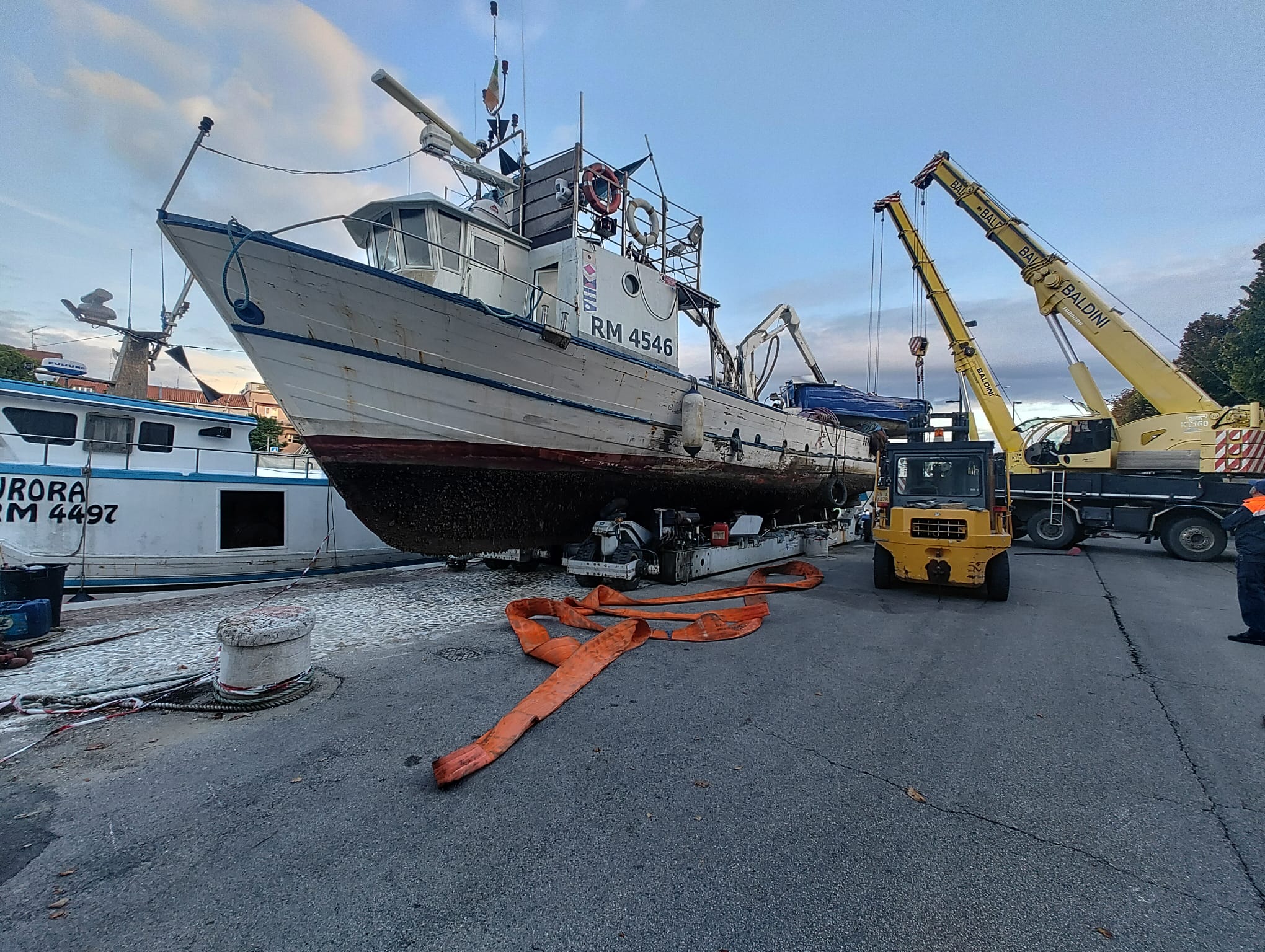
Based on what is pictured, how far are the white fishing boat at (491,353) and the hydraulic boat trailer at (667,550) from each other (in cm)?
55

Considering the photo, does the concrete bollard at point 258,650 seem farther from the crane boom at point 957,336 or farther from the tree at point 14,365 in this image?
the tree at point 14,365

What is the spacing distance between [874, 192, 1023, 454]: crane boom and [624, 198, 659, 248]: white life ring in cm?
1172

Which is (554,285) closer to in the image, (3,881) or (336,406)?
(336,406)

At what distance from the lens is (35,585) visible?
193 inches

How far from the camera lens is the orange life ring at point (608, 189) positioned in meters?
7.82

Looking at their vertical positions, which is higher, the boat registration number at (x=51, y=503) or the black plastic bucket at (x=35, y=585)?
the boat registration number at (x=51, y=503)

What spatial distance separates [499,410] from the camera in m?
6.20

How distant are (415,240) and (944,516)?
706 centimetres

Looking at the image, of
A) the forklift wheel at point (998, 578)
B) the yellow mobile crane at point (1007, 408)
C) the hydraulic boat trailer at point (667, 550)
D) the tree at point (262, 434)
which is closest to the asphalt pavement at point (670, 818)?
the forklift wheel at point (998, 578)

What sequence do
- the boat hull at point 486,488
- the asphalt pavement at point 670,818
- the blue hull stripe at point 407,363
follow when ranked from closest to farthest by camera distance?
the asphalt pavement at point 670,818
the blue hull stripe at point 407,363
the boat hull at point 486,488

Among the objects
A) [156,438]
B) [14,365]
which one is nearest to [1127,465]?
[156,438]

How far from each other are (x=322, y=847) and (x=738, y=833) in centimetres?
161

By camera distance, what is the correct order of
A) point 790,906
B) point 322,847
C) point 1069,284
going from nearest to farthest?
point 790,906 → point 322,847 → point 1069,284

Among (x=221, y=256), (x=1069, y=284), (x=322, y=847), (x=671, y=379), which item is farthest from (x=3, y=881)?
(x=1069, y=284)
